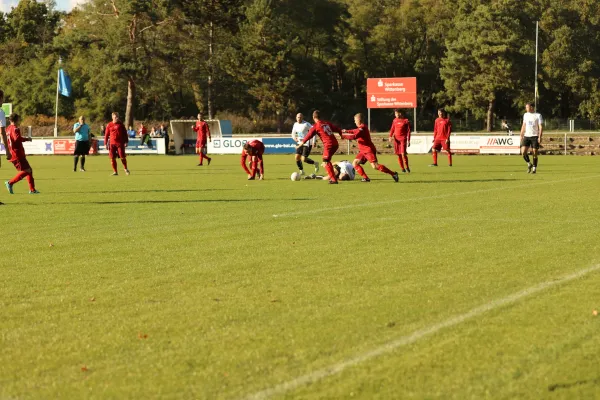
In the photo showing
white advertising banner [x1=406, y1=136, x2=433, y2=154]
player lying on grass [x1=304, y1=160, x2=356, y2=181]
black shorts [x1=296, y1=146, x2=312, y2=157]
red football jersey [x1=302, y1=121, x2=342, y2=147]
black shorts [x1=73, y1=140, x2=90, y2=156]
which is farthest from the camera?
white advertising banner [x1=406, y1=136, x2=433, y2=154]

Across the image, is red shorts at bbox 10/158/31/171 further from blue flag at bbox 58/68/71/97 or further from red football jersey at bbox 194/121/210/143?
blue flag at bbox 58/68/71/97

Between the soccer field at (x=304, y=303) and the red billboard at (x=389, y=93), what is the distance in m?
38.2

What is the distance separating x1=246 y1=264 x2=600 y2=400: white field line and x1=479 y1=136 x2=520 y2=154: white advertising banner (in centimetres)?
3744

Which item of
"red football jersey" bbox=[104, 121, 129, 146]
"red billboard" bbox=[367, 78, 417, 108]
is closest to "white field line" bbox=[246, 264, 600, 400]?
"red football jersey" bbox=[104, 121, 129, 146]

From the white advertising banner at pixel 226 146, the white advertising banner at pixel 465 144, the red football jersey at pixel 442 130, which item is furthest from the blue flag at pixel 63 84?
the red football jersey at pixel 442 130

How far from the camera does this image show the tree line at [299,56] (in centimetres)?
7194

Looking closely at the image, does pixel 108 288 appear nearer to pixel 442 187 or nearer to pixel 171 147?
pixel 442 187

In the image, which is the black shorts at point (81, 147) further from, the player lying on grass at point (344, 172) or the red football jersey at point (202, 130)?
the player lying on grass at point (344, 172)

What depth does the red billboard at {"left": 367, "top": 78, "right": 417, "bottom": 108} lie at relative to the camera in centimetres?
5359

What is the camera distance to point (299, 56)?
3590 inches

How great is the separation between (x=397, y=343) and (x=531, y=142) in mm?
21331

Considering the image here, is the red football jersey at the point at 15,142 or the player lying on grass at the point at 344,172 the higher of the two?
the red football jersey at the point at 15,142

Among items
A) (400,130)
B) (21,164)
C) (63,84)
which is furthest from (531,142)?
(63,84)

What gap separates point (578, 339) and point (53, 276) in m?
5.07
